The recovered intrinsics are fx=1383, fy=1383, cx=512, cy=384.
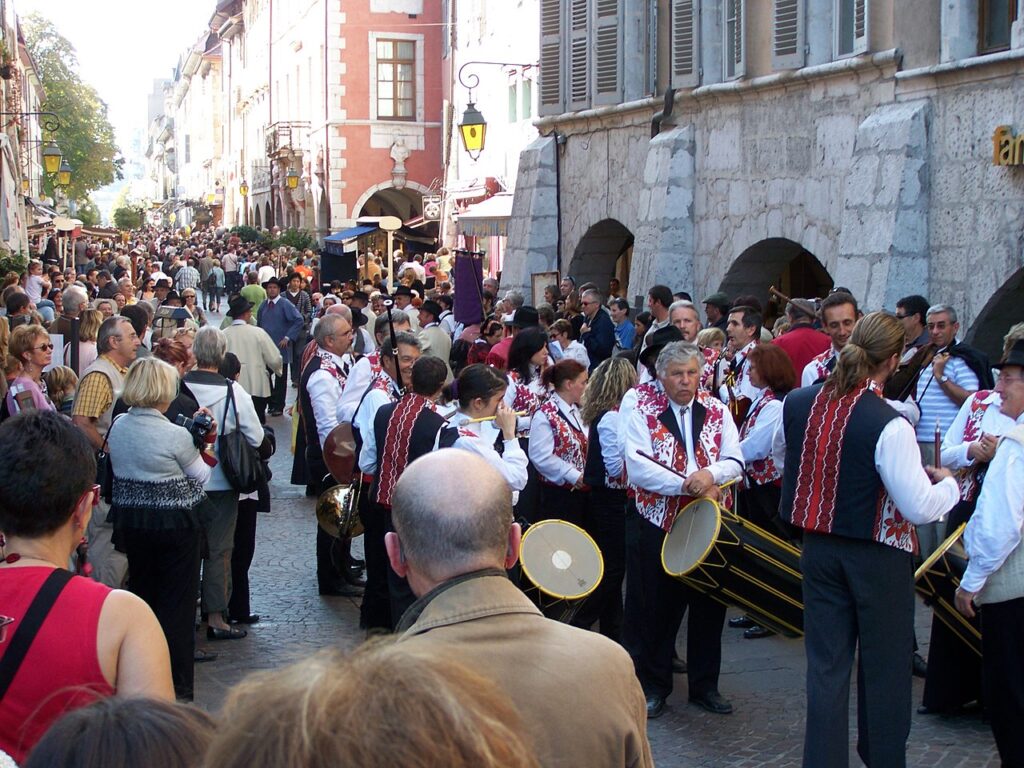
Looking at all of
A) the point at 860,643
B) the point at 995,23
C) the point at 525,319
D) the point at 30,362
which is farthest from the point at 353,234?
the point at 860,643

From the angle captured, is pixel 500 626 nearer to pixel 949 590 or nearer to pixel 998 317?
pixel 949 590

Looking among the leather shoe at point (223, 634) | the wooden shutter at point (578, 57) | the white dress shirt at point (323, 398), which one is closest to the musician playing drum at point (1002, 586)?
the leather shoe at point (223, 634)

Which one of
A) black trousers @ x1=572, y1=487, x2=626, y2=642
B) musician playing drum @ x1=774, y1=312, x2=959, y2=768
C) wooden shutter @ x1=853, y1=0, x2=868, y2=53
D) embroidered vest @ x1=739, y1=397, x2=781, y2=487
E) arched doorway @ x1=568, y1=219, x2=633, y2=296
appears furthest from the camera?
arched doorway @ x1=568, y1=219, x2=633, y2=296

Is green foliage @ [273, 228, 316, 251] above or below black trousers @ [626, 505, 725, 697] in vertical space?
above

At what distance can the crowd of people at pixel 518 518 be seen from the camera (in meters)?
2.47

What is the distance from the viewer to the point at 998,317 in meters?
11.3

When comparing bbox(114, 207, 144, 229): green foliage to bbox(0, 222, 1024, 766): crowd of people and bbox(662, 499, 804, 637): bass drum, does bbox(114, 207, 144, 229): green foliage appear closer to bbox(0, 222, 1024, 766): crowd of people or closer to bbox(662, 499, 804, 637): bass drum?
bbox(0, 222, 1024, 766): crowd of people

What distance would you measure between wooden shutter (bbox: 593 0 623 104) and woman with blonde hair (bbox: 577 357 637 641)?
10787 mm

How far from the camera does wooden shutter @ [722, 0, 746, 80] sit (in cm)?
1479

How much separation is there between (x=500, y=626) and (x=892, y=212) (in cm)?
989

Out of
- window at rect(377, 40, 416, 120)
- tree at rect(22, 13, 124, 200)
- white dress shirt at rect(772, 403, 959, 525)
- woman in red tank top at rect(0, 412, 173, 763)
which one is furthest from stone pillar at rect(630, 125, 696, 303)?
tree at rect(22, 13, 124, 200)

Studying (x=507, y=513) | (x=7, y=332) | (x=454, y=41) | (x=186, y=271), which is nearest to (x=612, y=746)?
(x=507, y=513)

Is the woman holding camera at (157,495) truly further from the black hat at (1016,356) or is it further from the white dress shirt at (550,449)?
the black hat at (1016,356)

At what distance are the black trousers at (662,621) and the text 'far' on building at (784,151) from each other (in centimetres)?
550
